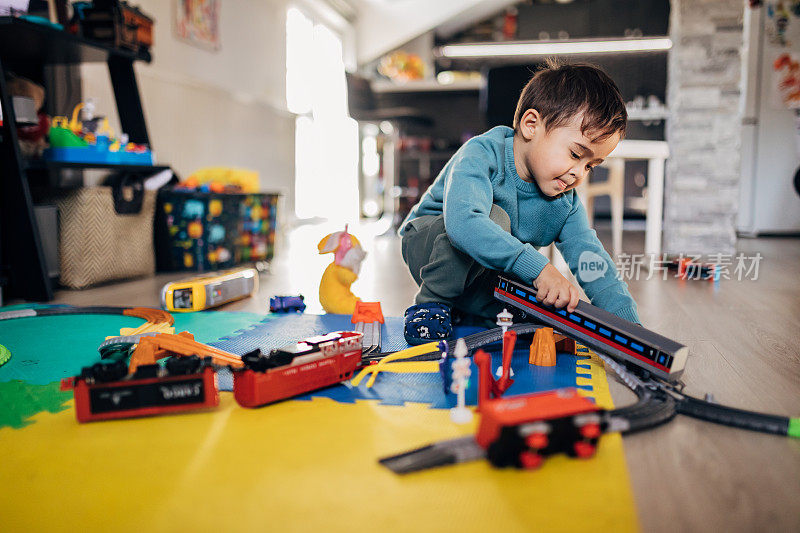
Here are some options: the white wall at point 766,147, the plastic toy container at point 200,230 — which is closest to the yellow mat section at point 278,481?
the plastic toy container at point 200,230

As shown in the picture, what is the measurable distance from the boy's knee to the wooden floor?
0.40 metres

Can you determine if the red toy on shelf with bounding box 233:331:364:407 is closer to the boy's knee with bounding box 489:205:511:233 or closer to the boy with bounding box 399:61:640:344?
the boy with bounding box 399:61:640:344

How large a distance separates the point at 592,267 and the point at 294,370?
0.69 m

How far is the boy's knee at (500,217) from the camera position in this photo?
3.93 feet

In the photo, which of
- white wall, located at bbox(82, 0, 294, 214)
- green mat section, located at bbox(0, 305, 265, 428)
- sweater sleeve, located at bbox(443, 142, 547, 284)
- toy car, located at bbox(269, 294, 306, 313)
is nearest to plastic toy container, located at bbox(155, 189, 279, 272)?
white wall, located at bbox(82, 0, 294, 214)

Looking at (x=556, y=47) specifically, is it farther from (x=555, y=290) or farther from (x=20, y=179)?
(x=555, y=290)

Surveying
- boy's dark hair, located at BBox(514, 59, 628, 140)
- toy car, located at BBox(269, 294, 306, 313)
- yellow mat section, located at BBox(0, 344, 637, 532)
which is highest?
boy's dark hair, located at BBox(514, 59, 628, 140)

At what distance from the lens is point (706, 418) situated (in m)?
0.78

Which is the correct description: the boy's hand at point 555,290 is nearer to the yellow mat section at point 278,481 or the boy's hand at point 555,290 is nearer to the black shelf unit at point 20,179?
the yellow mat section at point 278,481

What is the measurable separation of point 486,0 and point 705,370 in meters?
5.41

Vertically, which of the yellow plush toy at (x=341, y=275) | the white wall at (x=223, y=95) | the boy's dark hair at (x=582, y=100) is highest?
the white wall at (x=223, y=95)

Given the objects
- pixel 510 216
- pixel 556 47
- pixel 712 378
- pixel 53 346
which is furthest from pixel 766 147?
pixel 53 346

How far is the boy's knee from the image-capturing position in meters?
1.20

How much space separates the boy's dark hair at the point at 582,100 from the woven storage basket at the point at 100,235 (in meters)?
1.44
